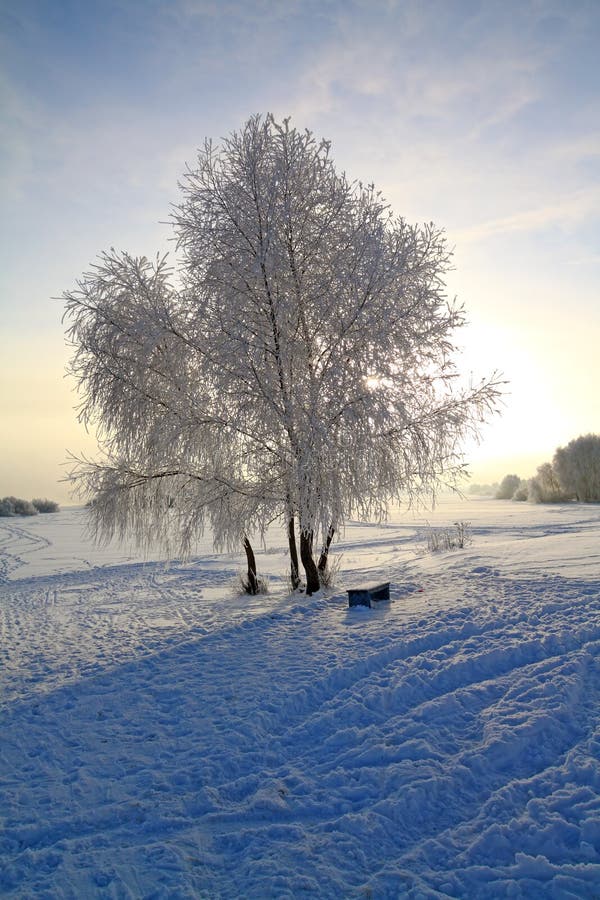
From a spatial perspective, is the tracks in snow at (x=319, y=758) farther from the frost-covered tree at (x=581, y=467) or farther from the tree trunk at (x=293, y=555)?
the frost-covered tree at (x=581, y=467)

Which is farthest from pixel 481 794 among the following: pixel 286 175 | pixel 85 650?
pixel 286 175

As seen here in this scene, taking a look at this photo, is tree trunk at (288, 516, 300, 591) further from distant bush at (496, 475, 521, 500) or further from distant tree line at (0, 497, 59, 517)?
distant bush at (496, 475, 521, 500)

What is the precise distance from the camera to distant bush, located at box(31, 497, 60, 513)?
156 ft

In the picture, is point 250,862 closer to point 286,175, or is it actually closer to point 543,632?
point 543,632

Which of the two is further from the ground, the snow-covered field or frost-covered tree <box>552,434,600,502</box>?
frost-covered tree <box>552,434,600,502</box>

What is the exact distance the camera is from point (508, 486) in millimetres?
51688

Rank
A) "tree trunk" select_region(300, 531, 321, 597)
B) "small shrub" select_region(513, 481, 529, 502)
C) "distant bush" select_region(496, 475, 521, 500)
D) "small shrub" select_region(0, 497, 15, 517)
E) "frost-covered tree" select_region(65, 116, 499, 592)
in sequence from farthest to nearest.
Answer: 1. "distant bush" select_region(496, 475, 521, 500)
2. "small shrub" select_region(513, 481, 529, 502)
3. "small shrub" select_region(0, 497, 15, 517)
4. "tree trunk" select_region(300, 531, 321, 597)
5. "frost-covered tree" select_region(65, 116, 499, 592)

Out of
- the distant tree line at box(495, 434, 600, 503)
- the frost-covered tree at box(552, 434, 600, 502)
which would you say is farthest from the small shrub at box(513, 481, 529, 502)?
the frost-covered tree at box(552, 434, 600, 502)

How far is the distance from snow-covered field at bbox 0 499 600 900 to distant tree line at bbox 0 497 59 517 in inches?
1496

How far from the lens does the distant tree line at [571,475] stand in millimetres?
36188

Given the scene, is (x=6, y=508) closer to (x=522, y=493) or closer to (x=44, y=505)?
(x=44, y=505)

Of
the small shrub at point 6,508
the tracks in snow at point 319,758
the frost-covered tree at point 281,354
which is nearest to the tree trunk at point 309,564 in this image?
the frost-covered tree at point 281,354

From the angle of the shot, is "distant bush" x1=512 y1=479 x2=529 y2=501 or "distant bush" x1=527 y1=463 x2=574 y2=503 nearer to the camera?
"distant bush" x1=527 y1=463 x2=574 y2=503

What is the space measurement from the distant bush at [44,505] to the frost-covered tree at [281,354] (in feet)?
137
